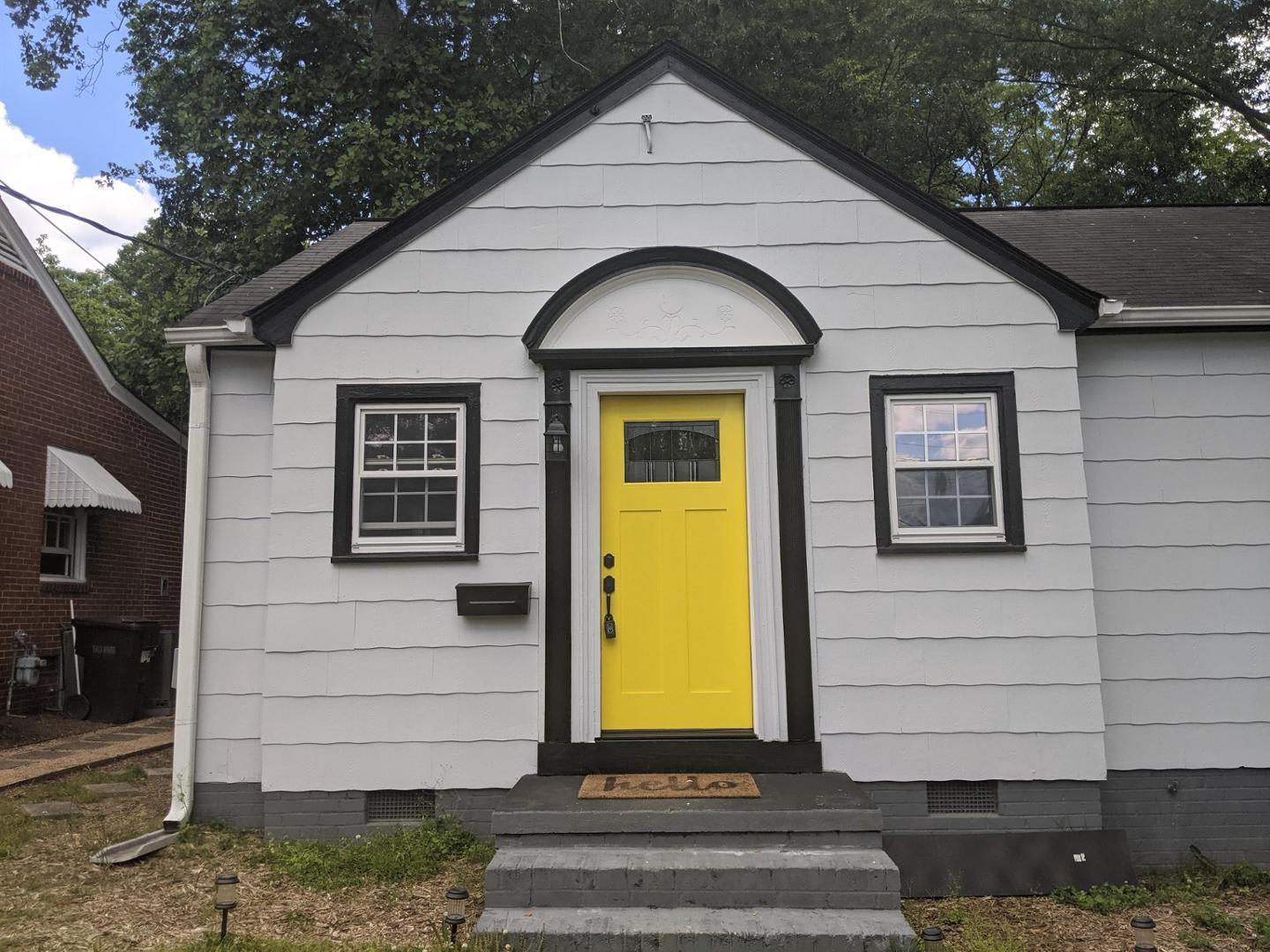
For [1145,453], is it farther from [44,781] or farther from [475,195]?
[44,781]

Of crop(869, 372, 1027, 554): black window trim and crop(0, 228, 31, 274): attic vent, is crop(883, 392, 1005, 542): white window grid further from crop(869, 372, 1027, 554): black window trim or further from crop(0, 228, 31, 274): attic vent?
crop(0, 228, 31, 274): attic vent

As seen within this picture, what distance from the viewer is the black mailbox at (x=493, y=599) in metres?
5.21

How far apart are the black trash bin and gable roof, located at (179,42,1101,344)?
5767 mm

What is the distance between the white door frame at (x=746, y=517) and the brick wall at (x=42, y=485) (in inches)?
291

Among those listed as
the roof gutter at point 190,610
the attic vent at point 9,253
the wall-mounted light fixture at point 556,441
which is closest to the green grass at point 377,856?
the roof gutter at point 190,610

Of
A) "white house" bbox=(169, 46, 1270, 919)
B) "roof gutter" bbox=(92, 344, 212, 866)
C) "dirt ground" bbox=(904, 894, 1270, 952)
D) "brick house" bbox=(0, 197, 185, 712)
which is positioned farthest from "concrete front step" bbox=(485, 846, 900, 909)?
"brick house" bbox=(0, 197, 185, 712)

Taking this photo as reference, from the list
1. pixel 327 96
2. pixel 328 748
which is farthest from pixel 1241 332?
pixel 327 96

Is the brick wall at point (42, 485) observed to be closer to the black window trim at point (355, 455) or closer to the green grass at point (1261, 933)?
the black window trim at point (355, 455)

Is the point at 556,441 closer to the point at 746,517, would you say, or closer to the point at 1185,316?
the point at 746,517

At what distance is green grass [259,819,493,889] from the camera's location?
15.6 feet

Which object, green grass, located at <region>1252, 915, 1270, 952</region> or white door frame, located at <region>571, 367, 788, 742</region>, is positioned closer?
green grass, located at <region>1252, 915, 1270, 952</region>

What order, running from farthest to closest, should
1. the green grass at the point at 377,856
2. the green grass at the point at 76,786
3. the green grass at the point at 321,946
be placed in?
the green grass at the point at 76,786 → the green grass at the point at 377,856 → the green grass at the point at 321,946

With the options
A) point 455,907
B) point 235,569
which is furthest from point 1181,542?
point 235,569

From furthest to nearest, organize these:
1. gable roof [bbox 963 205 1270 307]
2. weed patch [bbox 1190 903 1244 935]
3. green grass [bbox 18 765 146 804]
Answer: green grass [bbox 18 765 146 804] < gable roof [bbox 963 205 1270 307] < weed patch [bbox 1190 903 1244 935]
